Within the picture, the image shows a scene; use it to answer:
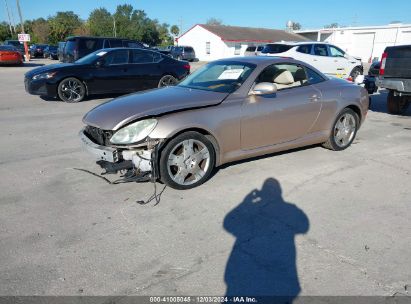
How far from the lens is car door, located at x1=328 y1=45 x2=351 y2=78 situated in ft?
51.0

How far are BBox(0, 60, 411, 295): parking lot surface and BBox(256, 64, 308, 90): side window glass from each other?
113 cm

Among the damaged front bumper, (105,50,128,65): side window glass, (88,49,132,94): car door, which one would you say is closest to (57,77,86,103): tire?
(88,49,132,94): car door

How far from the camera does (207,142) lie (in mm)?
4379

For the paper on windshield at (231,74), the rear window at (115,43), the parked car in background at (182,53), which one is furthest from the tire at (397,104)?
the parked car in background at (182,53)

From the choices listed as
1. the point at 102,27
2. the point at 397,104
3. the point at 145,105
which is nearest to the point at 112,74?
the point at 145,105

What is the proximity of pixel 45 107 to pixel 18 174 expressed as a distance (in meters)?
5.38

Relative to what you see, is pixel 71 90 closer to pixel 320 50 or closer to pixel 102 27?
pixel 320 50

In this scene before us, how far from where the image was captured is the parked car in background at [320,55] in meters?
15.1

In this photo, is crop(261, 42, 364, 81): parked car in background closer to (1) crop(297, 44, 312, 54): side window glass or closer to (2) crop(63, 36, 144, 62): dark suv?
(1) crop(297, 44, 312, 54): side window glass

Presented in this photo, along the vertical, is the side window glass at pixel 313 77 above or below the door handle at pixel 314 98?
above

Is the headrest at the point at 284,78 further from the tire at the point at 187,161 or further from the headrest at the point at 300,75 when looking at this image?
the tire at the point at 187,161

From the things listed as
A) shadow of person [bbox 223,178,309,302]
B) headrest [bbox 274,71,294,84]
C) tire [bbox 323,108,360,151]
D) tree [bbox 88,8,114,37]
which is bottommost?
shadow of person [bbox 223,178,309,302]

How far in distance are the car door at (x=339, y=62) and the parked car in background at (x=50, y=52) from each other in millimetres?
30578

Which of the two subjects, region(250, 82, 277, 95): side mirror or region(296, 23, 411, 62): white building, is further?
region(296, 23, 411, 62): white building
